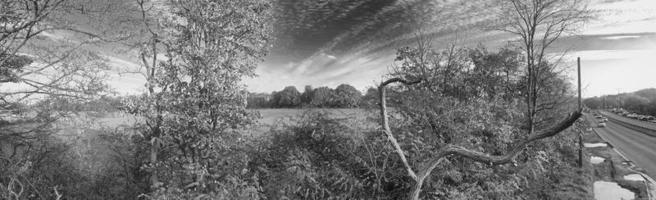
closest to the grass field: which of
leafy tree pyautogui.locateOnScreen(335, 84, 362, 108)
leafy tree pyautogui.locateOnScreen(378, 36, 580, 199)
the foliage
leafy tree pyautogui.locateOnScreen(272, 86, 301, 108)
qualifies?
the foliage

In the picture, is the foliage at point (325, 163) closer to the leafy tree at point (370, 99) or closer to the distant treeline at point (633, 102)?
the leafy tree at point (370, 99)

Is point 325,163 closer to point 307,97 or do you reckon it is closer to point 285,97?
point 307,97

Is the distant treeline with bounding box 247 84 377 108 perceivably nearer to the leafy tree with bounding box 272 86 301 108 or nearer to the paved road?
the leafy tree with bounding box 272 86 301 108

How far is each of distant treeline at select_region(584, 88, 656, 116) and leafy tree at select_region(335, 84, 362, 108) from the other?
86470 millimetres

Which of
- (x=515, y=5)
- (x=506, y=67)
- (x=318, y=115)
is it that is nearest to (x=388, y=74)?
(x=318, y=115)

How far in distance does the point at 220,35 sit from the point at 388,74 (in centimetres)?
884

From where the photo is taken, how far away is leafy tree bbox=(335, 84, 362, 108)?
42.5ft

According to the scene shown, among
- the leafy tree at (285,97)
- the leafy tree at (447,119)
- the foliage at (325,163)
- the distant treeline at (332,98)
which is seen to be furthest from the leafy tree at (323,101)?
the leafy tree at (285,97)

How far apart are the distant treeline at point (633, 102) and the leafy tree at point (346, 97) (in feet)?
284

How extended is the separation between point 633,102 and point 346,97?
474 ft

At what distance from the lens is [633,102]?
118 m

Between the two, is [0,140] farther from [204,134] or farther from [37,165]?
[204,134]

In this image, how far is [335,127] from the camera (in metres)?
10.7

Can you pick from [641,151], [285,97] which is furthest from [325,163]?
[641,151]
